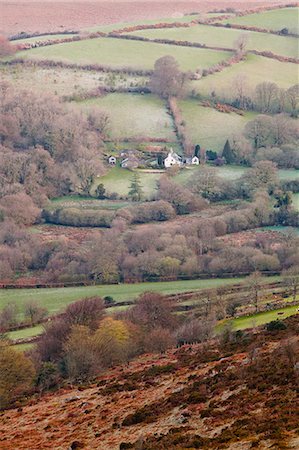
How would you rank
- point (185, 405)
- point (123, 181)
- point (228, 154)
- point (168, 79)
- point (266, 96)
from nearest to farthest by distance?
point (185, 405) < point (123, 181) < point (228, 154) < point (266, 96) < point (168, 79)

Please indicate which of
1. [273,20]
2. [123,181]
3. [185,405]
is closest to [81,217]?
[123,181]

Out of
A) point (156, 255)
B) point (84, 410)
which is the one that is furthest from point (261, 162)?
point (84, 410)

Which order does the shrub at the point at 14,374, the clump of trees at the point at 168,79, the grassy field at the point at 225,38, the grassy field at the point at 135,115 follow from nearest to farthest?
1. the shrub at the point at 14,374
2. the grassy field at the point at 135,115
3. the clump of trees at the point at 168,79
4. the grassy field at the point at 225,38

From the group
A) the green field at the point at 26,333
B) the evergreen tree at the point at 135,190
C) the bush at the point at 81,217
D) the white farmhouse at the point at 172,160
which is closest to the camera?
the green field at the point at 26,333

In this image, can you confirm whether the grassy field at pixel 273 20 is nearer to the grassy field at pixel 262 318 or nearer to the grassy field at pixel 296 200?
the grassy field at pixel 296 200

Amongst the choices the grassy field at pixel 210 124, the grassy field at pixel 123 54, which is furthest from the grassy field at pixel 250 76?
the grassy field at pixel 210 124

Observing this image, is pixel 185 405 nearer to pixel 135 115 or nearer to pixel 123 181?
pixel 123 181

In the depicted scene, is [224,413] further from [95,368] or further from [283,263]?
[283,263]

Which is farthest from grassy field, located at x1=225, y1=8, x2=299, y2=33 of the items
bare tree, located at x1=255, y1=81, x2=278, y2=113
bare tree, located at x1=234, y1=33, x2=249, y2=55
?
bare tree, located at x1=255, y1=81, x2=278, y2=113
